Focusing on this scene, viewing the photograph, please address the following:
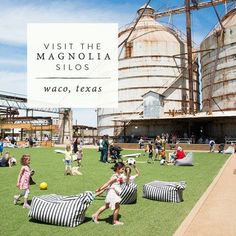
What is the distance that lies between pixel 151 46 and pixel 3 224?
185 feet

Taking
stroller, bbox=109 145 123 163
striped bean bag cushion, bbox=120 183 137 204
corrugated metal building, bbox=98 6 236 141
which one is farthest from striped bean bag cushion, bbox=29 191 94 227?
corrugated metal building, bbox=98 6 236 141

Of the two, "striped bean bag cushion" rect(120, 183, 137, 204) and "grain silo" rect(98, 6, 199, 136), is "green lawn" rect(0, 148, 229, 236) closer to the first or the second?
"striped bean bag cushion" rect(120, 183, 137, 204)

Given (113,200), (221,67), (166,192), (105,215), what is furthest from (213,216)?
(221,67)

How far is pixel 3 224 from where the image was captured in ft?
25.6

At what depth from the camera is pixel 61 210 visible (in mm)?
7734

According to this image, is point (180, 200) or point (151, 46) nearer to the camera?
point (180, 200)

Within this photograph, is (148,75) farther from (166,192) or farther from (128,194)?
(128,194)

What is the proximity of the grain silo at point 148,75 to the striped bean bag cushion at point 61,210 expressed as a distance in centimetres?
5025

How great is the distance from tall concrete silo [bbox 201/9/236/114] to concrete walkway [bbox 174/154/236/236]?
41099mm

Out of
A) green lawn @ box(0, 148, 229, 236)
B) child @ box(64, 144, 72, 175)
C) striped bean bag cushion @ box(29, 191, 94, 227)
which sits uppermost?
child @ box(64, 144, 72, 175)

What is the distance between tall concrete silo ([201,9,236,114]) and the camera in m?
53.3

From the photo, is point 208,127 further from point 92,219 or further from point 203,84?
point 92,219

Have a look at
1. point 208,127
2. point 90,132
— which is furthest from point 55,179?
point 90,132

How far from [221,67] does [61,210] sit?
51.4 metres
